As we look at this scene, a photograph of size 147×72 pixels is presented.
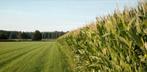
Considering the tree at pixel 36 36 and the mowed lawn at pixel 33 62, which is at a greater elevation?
the tree at pixel 36 36

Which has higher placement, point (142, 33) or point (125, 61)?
point (142, 33)

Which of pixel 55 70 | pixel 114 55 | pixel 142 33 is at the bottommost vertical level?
pixel 55 70

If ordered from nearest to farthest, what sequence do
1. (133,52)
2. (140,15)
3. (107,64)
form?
(140,15)
(133,52)
(107,64)

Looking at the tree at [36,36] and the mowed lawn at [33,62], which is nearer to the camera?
the mowed lawn at [33,62]

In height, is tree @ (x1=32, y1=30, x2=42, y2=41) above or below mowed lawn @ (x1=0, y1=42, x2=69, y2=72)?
above

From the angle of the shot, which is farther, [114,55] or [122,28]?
[114,55]

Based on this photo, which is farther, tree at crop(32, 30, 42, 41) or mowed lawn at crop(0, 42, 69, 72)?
tree at crop(32, 30, 42, 41)

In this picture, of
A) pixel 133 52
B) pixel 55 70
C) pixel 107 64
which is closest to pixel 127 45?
pixel 133 52

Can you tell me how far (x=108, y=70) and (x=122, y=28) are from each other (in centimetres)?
134

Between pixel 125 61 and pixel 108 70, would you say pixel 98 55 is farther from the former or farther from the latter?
pixel 125 61

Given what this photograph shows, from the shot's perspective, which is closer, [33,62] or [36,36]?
[33,62]

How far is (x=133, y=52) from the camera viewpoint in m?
4.64

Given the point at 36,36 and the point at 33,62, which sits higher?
the point at 36,36

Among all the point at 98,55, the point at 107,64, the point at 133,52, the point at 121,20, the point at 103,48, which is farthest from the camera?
the point at 98,55
